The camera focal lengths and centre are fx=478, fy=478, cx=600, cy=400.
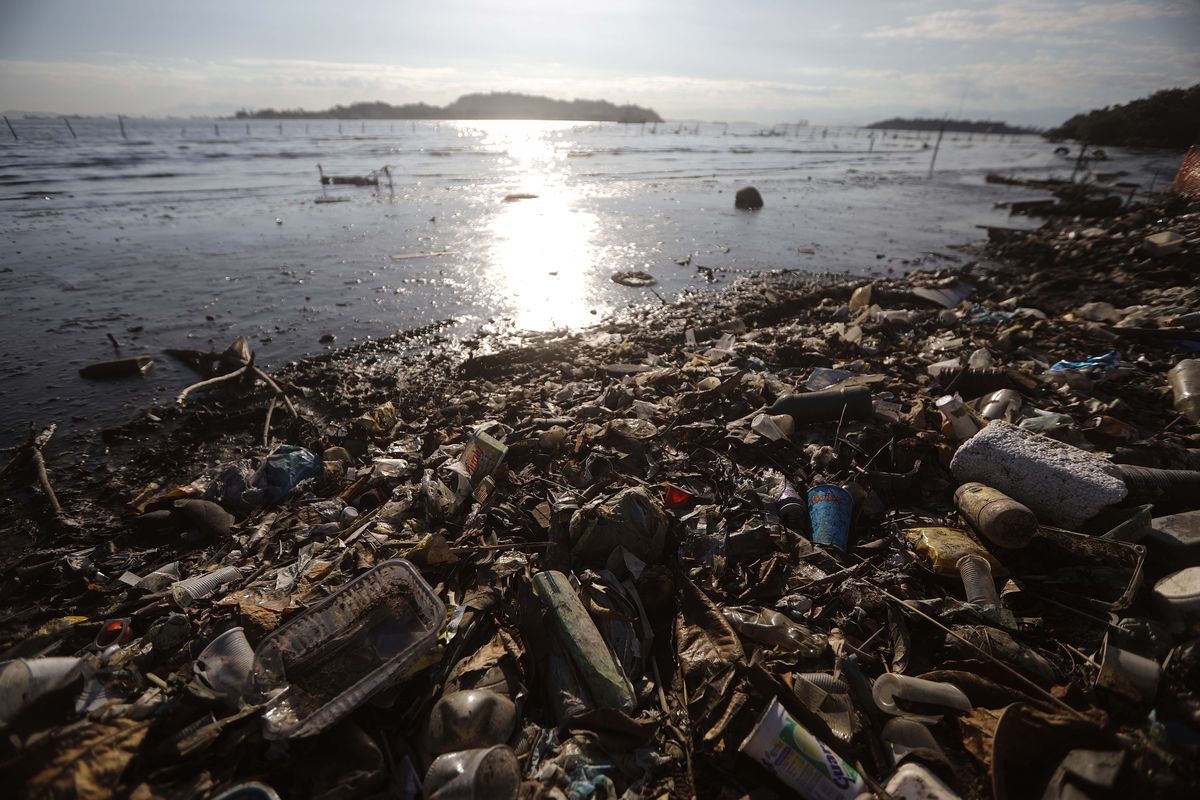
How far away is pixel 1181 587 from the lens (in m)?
2.40

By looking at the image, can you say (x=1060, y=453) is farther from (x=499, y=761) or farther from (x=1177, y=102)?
(x=1177, y=102)

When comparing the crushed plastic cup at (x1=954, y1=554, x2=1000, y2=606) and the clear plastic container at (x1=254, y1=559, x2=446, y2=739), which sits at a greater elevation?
the crushed plastic cup at (x1=954, y1=554, x2=1000, y2=606)

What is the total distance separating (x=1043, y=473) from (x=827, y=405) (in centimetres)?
169

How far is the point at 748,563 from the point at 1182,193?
1951 centimetres

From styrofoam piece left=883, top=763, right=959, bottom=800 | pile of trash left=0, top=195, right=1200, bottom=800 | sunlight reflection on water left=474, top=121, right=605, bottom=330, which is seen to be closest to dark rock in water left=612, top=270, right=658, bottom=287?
sunlight reflection on water left=474, top=121, right=605, bottom=330

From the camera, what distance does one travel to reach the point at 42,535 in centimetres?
412

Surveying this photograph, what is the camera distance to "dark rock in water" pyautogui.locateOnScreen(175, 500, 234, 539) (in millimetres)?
4082

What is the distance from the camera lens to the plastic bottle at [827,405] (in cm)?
454

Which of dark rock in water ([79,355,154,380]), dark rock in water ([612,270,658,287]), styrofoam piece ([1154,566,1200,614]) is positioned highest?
styrofoam piece ([1154,566,1200,614])

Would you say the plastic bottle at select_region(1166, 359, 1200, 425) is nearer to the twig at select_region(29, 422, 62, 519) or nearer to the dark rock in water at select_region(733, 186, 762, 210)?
the twig at select_region(29, 422, 62, 519)

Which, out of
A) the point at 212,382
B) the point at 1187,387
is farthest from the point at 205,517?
the point at 1187,387

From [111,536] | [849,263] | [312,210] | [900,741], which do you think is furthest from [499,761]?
[312,210]

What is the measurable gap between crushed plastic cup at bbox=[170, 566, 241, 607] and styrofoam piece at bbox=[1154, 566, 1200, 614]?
5.44m

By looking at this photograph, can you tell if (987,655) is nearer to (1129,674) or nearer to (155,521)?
(1129,674)
